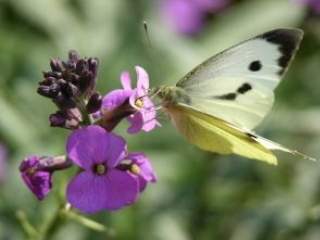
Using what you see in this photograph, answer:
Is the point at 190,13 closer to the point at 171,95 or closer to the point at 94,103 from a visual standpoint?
the point at 171,95

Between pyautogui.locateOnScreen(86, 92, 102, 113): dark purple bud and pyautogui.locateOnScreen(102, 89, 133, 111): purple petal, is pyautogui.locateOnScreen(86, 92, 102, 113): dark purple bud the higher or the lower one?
the higher one

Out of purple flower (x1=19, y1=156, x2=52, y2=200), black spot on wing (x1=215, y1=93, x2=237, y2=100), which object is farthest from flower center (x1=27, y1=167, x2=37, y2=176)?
black spot on wing (x1=215, y1=93, x2=237, y2=100)

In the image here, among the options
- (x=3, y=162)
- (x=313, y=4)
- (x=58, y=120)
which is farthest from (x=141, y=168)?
(x=313, y=4)

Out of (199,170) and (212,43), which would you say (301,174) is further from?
(212,43)

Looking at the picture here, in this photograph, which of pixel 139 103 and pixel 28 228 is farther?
pixel 28 228

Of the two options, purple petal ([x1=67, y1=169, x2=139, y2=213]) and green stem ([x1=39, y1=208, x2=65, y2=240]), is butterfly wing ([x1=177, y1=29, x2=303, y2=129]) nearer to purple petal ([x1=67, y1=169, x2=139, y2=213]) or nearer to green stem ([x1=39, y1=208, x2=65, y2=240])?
Answer: purple petal ([x1=67, y1=169, x2=139, y2=213])

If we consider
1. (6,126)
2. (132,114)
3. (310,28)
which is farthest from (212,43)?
(132,114)

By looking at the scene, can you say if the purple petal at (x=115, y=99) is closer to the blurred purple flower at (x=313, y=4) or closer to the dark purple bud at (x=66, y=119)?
the dark purple bud at (x=66, y=119)
